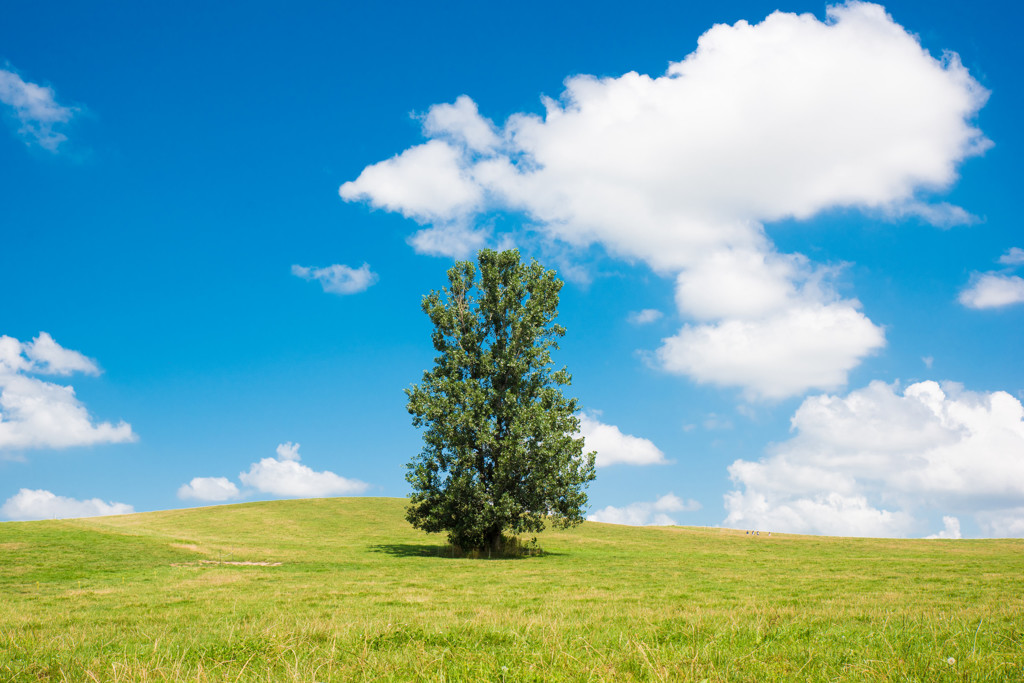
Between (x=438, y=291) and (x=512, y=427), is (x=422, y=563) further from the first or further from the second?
(x=438, y=291)

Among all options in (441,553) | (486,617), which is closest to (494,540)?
(441,553)

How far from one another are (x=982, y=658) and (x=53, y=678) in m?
10.4

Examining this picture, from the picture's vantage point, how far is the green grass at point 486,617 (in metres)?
6.98

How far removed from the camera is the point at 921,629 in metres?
9.72

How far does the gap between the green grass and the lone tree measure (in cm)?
369

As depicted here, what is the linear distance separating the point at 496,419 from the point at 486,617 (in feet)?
103

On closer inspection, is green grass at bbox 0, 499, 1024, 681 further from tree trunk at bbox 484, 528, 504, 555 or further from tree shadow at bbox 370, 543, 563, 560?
tree trunk at bbox 484, 528, 504, 555

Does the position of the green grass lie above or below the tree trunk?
above

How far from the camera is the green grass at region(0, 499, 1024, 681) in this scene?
698 centimetres

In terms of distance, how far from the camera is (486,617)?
36.7 feet

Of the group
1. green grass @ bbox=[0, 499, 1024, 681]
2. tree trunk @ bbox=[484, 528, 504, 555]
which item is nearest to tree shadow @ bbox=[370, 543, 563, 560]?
tree trunk @ bbox=[484, 528, 504, 555]

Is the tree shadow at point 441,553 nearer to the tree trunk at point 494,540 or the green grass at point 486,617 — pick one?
the tree trunk at point 494,540

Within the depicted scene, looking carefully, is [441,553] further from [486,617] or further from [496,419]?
[486,617]

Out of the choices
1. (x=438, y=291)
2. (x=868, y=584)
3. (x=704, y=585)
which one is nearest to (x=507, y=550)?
(x=438, y=291)
